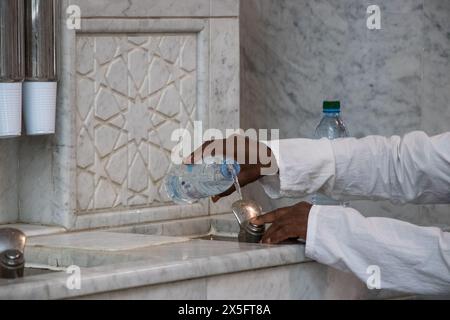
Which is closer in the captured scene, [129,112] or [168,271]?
[168,271]

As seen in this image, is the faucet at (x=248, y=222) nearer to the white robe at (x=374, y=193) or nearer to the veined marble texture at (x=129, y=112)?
the white robe at (x=374, y=193)

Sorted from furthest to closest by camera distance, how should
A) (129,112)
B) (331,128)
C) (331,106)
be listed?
(331,128) → (331,106) → (129,112)

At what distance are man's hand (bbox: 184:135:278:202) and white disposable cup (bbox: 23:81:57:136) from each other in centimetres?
29

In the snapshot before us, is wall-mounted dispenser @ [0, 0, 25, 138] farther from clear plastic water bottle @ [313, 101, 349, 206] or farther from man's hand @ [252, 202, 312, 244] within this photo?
clear plastic water bottle @ [313, 101, 349, 206]

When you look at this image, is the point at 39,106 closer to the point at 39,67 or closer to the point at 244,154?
the point at 39,67

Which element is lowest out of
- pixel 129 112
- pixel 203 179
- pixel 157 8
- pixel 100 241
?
pixel 100 241

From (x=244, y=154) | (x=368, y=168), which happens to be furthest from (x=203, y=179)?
(x=368, y=168)

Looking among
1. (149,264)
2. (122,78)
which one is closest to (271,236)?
(149,264)

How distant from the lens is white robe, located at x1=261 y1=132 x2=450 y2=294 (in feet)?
6.78

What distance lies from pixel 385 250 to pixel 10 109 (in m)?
0.73

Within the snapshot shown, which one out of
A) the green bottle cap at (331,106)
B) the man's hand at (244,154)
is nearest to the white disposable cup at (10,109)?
the man's hand at (244,154)

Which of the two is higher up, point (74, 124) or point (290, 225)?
point (74, 124)

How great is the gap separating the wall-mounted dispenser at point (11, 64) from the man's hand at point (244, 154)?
332 mm

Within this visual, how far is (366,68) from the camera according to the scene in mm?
2793
